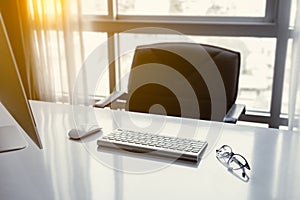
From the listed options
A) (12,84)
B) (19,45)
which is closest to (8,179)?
(12,84)

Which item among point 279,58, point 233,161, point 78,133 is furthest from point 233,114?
point 279,58

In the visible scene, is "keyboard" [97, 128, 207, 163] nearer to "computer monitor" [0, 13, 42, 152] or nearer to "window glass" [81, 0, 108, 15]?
"computer monitor" [0, 13, 42, 152]

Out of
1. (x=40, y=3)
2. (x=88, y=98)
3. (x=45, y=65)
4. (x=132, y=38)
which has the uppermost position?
(x=40, y=3)

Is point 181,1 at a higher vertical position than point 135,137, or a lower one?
higher

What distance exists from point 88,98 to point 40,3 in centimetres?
89

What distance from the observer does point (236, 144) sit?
50.7 inches

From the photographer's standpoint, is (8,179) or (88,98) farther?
(88,98)

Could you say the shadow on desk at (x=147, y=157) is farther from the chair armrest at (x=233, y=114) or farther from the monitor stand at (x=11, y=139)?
the chair armrest at (x=233, y=114)

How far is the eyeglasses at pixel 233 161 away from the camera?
3.56 feet

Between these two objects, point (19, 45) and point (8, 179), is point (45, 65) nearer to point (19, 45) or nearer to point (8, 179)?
point (19, 45)

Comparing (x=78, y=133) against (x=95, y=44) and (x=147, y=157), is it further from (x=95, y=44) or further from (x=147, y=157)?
(x=95, y=44)

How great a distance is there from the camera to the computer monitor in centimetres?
98

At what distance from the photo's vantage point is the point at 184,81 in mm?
1932

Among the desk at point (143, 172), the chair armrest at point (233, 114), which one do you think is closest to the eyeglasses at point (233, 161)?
the desk at point (143, 172)
